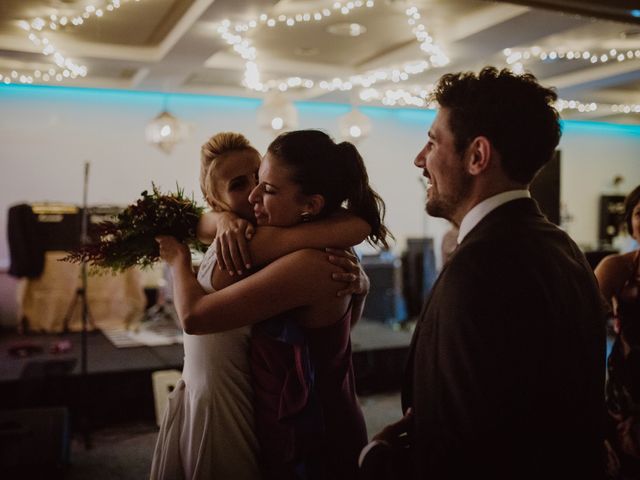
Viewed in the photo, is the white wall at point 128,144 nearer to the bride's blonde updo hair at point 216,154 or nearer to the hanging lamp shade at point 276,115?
the hanging lamp shade at point 276,115

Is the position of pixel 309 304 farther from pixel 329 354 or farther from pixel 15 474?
pixel 15 474

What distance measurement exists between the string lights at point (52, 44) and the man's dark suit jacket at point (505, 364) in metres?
4.51

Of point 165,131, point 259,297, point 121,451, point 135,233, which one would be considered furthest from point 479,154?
point 165,131

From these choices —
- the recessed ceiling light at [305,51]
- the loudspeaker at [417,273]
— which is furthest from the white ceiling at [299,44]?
the loudspeaker at [417,273]

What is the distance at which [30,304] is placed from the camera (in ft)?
22.9

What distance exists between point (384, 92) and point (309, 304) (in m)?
7.21

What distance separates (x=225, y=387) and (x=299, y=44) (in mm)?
5251

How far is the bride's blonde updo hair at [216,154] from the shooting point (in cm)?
188

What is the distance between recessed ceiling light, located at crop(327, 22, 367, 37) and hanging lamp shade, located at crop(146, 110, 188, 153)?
74.4 inches

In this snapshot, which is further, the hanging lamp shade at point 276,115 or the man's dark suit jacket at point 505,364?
the hanging lamp shade at point 276,115

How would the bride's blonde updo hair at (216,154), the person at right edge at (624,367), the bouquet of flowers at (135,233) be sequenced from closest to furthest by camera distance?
the bouquet of flowers at (135,233) → the bride's blonde updo hair at (216,154) → the person at right edge at (624,367)

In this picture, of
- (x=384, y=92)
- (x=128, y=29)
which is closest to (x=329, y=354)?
(x=128, y=29)

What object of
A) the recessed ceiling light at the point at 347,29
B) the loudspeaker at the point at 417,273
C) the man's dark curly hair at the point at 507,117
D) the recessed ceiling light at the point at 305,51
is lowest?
the loudspeaker at the point at 417,273

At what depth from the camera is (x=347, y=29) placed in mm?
5711
